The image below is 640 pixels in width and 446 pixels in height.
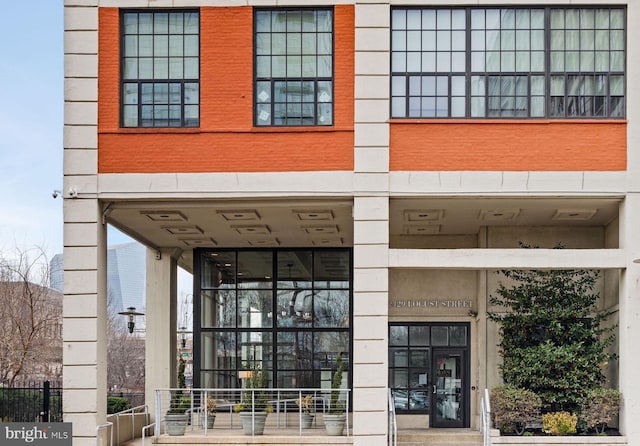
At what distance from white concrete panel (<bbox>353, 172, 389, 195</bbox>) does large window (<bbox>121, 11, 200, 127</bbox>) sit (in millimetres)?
3651

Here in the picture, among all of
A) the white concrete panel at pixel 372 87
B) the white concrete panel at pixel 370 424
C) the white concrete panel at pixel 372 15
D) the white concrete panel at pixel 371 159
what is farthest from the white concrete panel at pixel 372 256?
the white concrete panel at pixel 372 15

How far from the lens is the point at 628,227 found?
2114 centimetres

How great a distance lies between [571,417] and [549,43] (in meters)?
8.03

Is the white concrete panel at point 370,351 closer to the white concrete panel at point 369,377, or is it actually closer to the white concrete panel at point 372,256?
the white concrete panel at point 369,377

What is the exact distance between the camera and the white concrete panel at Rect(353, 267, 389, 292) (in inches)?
831

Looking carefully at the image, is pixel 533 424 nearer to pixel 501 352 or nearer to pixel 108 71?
pixel 501 352

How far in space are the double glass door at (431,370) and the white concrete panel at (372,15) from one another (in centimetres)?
916

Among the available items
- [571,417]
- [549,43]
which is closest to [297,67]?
[549,43]

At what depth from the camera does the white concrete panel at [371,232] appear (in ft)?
69.5

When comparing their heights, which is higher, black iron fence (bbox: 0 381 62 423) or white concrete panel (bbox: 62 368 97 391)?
white concrete panel (bbox: 62 368 97 391)

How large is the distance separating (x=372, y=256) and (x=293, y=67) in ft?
14.4

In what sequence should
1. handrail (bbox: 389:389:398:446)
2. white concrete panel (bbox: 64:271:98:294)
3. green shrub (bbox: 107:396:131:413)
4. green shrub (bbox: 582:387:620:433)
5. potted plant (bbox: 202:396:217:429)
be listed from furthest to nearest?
green shrub (bbox: 107:396:131:413) < potted plant (bbox: 202:396:217:429) < handrail (bbox: 389:389:398:446) < green shrub (bbox: 582:387:620:433) < white concrete panel (bbox: 64:271:98:294)

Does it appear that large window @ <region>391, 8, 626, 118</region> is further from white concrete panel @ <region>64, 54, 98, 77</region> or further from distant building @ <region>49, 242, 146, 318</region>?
distant building @ <region>49, 242, 146, 318</region>

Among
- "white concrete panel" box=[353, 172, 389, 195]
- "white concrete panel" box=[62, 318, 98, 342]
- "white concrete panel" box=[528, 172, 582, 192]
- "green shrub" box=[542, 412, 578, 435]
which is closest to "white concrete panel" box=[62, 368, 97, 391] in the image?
"white concrete panel" box=[62, 318, 98, 342]
